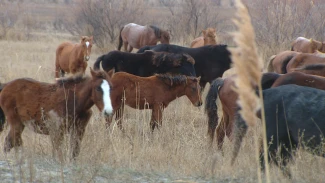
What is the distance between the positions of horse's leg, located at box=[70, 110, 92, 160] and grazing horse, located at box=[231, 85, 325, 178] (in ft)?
6.95

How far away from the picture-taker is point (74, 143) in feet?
22.9

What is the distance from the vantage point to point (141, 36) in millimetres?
20672

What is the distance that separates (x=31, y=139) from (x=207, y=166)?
8.86ft

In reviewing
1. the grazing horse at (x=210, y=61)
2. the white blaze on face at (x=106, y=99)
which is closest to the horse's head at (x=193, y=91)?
the white blaze on face at (x=106, y=99)

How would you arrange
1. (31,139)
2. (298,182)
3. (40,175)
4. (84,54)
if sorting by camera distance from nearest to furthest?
(40,175)
(298,182)
(31,139)
(84,54)

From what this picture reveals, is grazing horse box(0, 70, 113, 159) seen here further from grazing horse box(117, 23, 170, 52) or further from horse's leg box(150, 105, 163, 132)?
grazing horse box(117, 23, 170, 52)

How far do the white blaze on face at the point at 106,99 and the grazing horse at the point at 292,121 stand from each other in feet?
6.32

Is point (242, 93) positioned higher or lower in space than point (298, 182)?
higher

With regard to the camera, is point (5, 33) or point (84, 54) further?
point (5, 33)

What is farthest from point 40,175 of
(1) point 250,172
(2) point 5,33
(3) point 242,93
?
(2) point 5,33

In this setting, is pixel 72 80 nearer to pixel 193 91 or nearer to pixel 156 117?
pixel 156 117

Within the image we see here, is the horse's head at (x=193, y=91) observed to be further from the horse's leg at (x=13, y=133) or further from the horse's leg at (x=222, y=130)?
the horse's leg at (x=13, y=133)

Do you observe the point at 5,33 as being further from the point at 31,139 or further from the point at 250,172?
the point at 250,172

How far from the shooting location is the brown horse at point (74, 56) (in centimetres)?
1555
